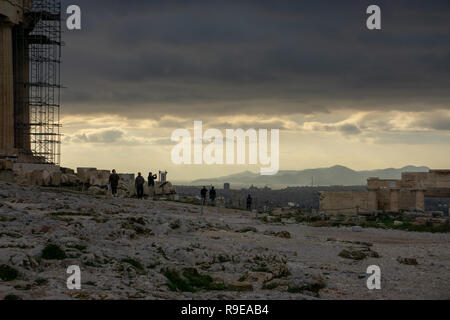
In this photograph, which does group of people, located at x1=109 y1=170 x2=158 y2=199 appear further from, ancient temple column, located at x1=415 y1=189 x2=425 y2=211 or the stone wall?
ancient temple column, located at x1=415 y1=189 x2=425 y2=211

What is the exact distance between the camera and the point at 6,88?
44.5m

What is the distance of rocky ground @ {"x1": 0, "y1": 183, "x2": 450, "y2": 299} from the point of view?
34.1 ft

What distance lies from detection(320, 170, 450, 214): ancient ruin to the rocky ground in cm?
1411

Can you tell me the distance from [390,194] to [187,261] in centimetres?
2406

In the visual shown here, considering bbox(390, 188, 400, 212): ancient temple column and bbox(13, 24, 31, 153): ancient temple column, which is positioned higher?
bbox(13, 24, 31, 153): ancient temple column

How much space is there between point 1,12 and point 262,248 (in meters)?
35.9

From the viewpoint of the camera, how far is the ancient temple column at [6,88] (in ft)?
145

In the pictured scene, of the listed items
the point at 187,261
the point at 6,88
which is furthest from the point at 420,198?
the point at 6,88

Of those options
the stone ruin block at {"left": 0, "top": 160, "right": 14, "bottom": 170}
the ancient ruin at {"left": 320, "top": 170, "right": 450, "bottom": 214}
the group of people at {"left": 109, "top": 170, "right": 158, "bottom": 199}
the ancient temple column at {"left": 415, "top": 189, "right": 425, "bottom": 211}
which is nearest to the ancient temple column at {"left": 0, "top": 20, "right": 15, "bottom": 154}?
the stone ruin block at {"left": 0, "top": 160, "right": 14, "bottom": 170}

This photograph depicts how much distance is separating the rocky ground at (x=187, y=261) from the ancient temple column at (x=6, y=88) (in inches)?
996

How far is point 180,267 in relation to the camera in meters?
12.7

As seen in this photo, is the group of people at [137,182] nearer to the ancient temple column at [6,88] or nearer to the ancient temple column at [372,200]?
→ the ancient temple column at [372,200]

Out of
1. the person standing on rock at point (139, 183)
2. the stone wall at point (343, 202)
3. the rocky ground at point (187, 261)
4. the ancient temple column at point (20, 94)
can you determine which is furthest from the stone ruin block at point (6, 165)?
the stone wall at point (343, 202)
